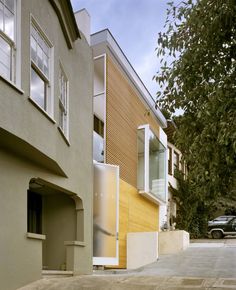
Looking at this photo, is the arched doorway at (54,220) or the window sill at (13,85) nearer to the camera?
the window sill at (13,85)

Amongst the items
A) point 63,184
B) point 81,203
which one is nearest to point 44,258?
point 81,203

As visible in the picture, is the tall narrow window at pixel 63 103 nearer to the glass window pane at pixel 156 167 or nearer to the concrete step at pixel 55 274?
the concrete step at pixel 55 274

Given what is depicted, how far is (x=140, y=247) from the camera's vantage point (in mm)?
18672

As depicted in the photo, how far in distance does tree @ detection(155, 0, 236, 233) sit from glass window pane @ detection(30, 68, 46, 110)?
2.33 metres

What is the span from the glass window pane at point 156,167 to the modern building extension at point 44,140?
29.3ft

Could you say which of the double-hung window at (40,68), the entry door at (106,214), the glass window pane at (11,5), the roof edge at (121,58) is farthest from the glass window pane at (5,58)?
the entry door at (106,214)

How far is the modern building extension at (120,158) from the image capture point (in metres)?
16.3

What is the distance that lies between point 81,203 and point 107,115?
5.68 meters

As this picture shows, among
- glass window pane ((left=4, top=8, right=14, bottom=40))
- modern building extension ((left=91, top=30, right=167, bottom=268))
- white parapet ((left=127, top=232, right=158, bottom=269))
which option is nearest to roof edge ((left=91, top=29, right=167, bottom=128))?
modern building extension ((left=91, top=30, right=167, bottom=268))

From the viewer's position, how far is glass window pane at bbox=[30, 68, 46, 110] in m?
9.16

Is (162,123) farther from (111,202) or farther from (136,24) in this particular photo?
(136,24)

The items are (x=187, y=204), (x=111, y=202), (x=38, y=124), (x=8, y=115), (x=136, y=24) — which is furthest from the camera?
(x=187, y=204)

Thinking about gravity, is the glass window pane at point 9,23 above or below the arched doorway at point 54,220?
above

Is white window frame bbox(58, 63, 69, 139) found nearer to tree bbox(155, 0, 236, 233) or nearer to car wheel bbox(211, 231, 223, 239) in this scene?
tree bbox(155, 0, 236, 233)
